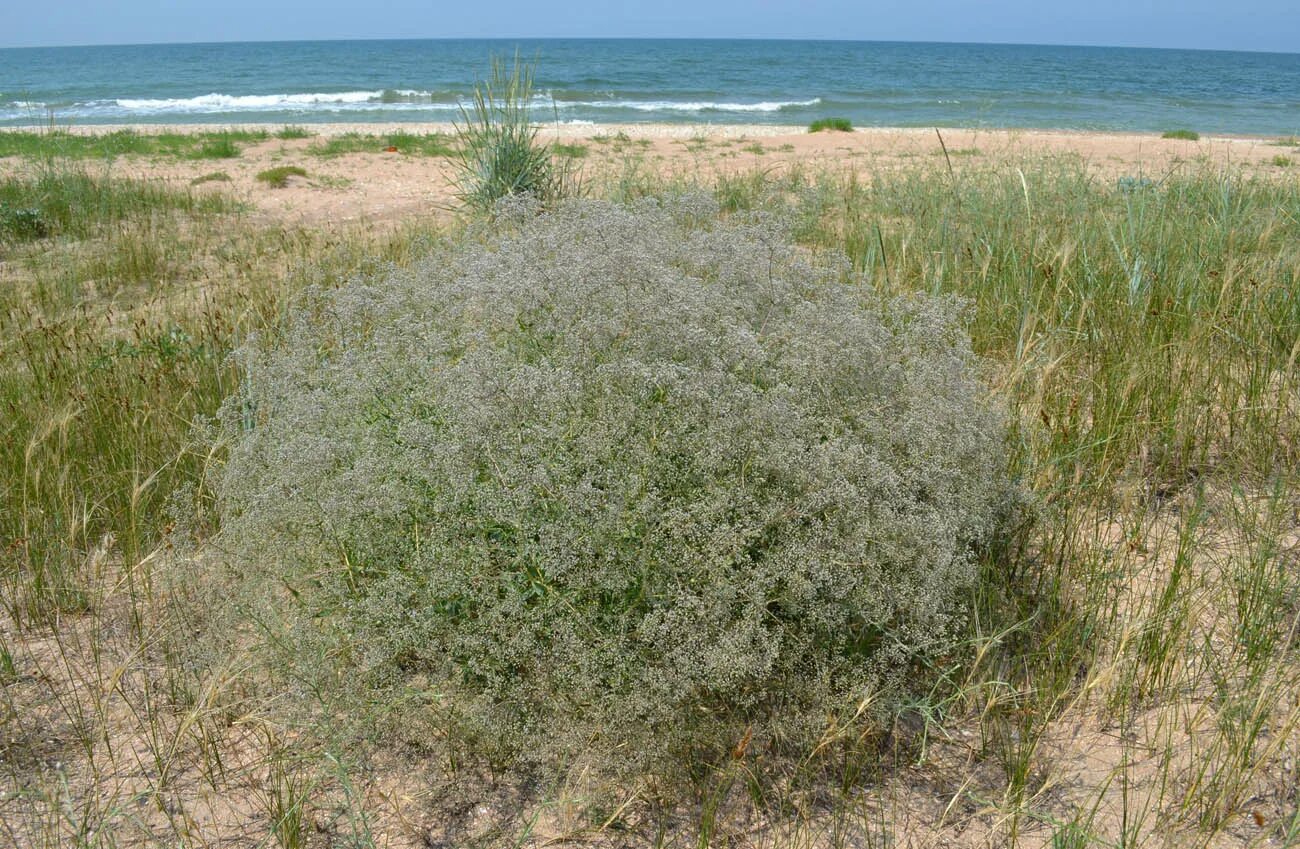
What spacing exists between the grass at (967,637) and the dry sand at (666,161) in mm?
3355

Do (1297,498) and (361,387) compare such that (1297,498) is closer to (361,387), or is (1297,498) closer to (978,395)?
(978,395)

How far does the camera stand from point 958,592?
234 cm

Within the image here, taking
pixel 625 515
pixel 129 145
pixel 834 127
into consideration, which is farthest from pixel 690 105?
pixel 625 515

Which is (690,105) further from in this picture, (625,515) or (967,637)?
(625,515)

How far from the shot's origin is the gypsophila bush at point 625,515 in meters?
1.87

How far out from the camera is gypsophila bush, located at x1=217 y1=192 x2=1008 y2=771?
187 centimetres

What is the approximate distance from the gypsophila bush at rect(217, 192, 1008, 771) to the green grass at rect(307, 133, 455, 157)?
11.8 m

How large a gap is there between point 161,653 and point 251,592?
0.48 metres

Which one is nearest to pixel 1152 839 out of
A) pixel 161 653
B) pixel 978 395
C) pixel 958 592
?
pixel 958 592

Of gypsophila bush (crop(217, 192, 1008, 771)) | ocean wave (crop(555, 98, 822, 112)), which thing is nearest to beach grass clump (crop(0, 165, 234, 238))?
gypsophila bush (crop(217, 192, 1008, 771))

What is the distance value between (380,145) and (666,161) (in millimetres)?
4843

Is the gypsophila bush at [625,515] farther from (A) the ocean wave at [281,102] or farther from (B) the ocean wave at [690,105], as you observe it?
(A) the ocean wave at [281,102]

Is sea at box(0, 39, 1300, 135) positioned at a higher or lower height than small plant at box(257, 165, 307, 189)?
higher

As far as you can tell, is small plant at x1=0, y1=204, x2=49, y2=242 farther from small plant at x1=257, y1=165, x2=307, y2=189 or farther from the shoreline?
the shoreline
